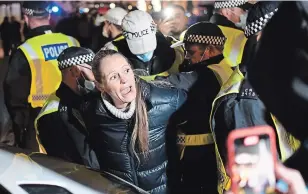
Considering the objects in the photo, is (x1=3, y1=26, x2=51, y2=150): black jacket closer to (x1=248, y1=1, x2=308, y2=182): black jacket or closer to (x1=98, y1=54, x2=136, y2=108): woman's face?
(x1=98, y1=54, x2=136, y2=108): woman's face

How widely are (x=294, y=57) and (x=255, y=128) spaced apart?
887 millimetres

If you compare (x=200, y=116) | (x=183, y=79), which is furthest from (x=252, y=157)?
(x=183, y=79)

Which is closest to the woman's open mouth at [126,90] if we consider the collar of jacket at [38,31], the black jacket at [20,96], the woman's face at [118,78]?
the woman's face at [118,78]

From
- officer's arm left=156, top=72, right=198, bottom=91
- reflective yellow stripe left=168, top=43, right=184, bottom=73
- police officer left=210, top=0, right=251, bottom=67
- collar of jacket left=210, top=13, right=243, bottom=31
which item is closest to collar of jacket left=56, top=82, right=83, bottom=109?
Answer: officer's arm left=156, top=72, right=198, bottom=91

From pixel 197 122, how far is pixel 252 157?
107 cm

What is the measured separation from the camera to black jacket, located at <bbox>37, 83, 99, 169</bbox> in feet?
12.1

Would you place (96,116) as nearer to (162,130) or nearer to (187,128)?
(162,130)

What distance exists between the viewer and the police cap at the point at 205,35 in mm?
3885

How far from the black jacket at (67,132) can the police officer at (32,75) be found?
3.12ft

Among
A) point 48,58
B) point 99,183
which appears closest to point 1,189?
point 99,183

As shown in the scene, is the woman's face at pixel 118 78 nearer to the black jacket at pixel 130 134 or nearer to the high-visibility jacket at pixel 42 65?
the black jacket at pixel 130 134

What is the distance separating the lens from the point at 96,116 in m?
3.29

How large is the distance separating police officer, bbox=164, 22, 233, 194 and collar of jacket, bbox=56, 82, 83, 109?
64 centimetres

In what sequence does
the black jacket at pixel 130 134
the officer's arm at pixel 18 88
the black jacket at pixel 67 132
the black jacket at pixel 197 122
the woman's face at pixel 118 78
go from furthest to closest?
1. the officer's arm at pixel 18 88
2. the black jacket at pixel 67 132
3. the black jacket at pixel 197 122
4. the black jacket at pixel 130 134
5. the woman's face at pixel 118 78
